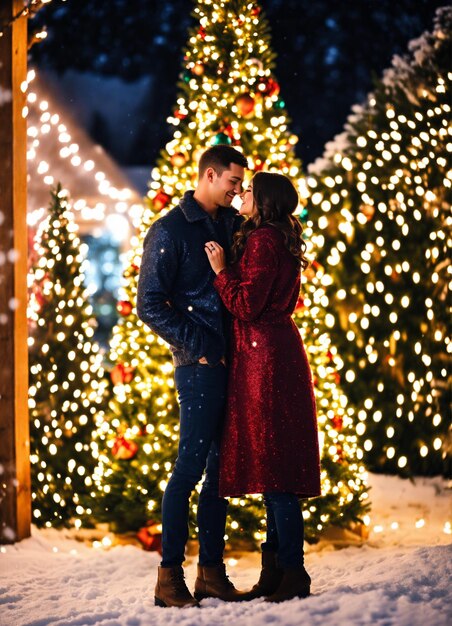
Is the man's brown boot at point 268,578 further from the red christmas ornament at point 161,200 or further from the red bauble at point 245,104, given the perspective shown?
the red bauble at point 245,104

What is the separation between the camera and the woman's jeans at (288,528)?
425 centimetres

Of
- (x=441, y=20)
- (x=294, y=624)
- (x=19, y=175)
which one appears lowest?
(x=294, y=624)

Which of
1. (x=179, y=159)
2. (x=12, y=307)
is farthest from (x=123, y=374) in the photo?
(x=179, y=159)

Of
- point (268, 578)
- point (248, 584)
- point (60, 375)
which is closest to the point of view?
point (268, 578)

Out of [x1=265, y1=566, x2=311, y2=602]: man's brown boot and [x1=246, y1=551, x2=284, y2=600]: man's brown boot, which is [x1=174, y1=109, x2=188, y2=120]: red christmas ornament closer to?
[x1=246, y1=551, x2=284, y2=600]: man's brown boot

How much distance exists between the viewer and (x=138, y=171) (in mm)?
14938

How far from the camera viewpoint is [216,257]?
171 inches

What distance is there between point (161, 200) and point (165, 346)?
85 centimetres

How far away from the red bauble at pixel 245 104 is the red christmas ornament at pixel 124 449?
2.02 metres

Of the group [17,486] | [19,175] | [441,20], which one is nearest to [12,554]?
[17,486]

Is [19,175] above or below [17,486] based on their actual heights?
above

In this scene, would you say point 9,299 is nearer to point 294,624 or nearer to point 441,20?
point 294,624

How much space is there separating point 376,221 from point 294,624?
4349 millimetres

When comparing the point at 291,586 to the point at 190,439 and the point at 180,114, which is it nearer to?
the point at 190,439
